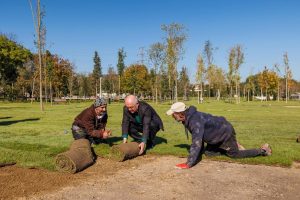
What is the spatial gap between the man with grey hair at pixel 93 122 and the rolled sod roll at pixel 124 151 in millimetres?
666

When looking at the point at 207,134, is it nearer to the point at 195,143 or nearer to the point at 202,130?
the point at 202,130

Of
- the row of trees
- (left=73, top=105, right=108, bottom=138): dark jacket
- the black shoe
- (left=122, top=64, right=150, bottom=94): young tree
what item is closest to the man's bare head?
(left=73, top=105, right=108, bottom=138): dark jacket

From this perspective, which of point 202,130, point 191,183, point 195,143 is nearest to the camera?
point 191,183

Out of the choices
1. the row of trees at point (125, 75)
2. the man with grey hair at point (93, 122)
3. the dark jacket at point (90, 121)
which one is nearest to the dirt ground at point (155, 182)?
the man with grey hair at point (93, 122)

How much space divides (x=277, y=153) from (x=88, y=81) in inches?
3931

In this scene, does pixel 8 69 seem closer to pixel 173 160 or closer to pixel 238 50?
pixel 238 50

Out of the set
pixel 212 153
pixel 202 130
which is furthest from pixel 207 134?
pixel 212 153

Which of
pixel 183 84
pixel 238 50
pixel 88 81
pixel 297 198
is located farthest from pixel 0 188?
pixel 183 84

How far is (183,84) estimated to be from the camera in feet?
375

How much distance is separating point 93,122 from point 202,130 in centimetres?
341

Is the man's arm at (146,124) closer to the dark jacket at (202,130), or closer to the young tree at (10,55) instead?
the dark jacket at (202,130)

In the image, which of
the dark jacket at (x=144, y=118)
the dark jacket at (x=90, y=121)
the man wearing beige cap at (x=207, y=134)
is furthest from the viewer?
the dark jacket at (x=90, y=121)

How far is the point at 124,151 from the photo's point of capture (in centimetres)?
889

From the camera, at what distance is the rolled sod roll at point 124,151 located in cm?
891
